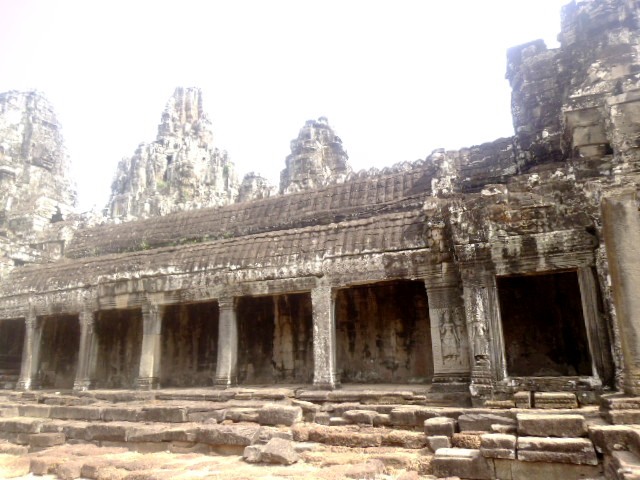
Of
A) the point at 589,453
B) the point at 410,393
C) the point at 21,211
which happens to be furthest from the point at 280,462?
the point at 21,211

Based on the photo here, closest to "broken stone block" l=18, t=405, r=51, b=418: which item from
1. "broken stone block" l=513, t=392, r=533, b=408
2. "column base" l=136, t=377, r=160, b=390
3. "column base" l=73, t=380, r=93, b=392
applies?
"column base" l=73, t=380, r=93, b=392

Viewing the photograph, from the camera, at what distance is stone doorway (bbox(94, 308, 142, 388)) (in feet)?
43.2

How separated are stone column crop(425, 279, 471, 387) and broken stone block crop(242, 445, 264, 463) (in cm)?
312

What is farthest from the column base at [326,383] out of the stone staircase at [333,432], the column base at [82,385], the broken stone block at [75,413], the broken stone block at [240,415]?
the column base at [82,385]

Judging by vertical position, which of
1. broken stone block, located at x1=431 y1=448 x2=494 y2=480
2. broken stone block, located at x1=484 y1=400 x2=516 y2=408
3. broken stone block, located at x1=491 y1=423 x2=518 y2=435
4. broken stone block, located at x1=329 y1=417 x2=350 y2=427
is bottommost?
broken stone block, located at x1=431 y1=448 x2=494 y2=480

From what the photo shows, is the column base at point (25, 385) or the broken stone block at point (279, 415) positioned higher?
the column base at point (25, 385)

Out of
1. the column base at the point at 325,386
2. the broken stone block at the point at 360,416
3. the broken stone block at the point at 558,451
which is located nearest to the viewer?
the broken stone block at the point at 558,451

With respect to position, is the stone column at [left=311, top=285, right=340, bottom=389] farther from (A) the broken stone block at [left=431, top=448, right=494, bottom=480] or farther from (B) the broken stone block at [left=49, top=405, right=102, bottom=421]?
(B) the broken stone block at [left=49, top=405, right=102, bottom=421]

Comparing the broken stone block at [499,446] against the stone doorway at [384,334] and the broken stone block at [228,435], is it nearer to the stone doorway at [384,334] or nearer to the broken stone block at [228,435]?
the broken stone block at [228,435]

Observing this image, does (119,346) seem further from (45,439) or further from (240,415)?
(240,415)

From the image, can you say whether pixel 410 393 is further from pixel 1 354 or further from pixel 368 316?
pixel 1 354

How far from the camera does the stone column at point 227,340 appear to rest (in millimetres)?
10312

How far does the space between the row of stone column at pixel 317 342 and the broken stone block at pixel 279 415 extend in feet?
3.34

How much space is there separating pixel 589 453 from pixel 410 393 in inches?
129
